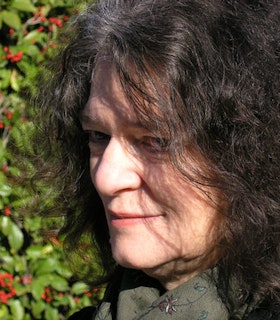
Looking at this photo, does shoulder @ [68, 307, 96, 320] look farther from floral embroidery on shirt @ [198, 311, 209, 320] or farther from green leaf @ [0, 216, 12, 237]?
green leaf @ [0, 216, 12, 237]

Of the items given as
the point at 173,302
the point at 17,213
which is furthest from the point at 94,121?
the point at 17,213

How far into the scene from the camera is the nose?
4.83 feet

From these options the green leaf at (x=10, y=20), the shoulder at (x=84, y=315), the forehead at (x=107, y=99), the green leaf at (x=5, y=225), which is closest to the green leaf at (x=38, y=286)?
the green leaf at (x=5, y=225)

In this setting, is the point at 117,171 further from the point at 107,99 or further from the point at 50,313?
the point at 50,313

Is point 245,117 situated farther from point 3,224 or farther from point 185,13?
point 3,224

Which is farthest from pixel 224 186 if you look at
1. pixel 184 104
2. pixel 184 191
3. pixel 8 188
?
pixel 8 188

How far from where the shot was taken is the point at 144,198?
1492mm

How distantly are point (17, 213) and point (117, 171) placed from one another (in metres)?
1.61

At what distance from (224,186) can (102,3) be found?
2.04 feet

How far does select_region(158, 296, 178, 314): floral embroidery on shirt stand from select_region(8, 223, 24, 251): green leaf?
5.29 ft

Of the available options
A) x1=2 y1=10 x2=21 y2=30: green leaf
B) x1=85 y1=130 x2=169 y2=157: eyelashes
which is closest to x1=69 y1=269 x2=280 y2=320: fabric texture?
x1=85 y1=130 x2=169 y2=157: eyelashes

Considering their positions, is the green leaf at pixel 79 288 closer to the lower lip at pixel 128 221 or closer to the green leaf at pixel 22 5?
the green leaf at pixel 22 5

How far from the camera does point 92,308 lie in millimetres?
2289

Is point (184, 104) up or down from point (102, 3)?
down
